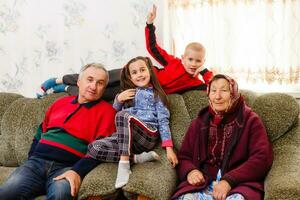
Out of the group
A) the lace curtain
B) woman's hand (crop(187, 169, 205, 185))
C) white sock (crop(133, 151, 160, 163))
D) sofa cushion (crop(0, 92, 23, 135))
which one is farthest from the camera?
sofa cushion (crop(0, 92, 23, 135))

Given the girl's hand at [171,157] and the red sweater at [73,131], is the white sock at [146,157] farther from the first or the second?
the red sweater at [73,131]

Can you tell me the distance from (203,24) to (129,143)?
3.63ft

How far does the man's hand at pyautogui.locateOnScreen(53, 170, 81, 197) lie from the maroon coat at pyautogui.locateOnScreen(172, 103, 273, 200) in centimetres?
48

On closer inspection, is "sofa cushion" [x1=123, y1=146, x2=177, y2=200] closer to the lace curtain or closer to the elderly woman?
the elderly woman

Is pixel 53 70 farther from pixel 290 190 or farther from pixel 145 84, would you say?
pixel 290 190

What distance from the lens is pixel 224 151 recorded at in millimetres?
1901

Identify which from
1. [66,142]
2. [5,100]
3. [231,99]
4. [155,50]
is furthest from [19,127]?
[231,99]

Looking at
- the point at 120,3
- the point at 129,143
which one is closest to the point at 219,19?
the point at 120,3

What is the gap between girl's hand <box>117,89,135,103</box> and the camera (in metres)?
2.22

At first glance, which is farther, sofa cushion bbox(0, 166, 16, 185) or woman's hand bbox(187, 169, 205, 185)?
sofa cushion bbox(0, 166, 16, 185)

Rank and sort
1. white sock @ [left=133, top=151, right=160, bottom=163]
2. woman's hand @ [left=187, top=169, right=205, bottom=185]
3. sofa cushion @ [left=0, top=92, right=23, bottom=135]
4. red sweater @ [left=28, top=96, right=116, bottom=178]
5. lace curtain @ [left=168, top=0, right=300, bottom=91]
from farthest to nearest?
sofa cushion @ [left=0, top=92, right=23, bottom=135] < lace curtain @ [left=168, top=0, right=300, bottom=91] < red sweater @ [left=28, top=96, right=116, bottom=178] < white sock @ [left=133, top=151, right=160, bottom=163] < woman's hand @ [left=187, top=169, right=205, bottom=185]

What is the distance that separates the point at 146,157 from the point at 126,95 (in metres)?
0.43

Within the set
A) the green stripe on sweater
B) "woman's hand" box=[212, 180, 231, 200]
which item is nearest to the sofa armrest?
"woman's hand" box=[212, 180, 231, 200]

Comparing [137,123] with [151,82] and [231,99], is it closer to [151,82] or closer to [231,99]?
[151,82]
